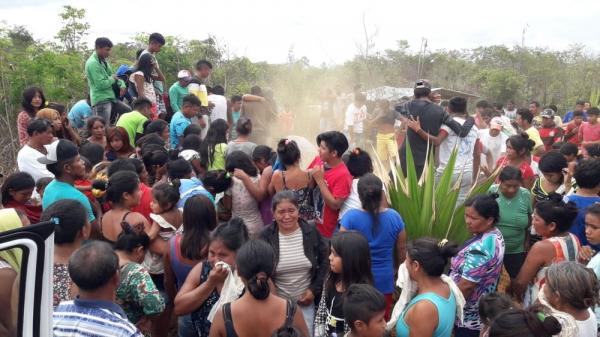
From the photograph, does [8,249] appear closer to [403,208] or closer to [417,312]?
[417,312]

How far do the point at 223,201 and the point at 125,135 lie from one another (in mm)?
2248

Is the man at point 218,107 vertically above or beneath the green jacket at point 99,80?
beneath

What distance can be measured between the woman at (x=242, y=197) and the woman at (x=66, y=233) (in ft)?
5.96

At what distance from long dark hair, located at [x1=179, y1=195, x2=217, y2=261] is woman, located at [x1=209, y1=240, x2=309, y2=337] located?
888 millimetres

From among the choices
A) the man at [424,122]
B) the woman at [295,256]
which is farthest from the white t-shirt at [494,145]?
the woman at [295,256]

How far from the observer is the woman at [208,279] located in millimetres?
3570

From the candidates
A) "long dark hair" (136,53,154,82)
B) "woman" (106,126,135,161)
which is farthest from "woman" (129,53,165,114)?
"woman" (106,126,135,161)

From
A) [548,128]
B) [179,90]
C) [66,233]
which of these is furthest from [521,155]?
[179,90]

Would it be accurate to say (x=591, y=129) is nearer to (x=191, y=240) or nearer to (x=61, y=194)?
(x=191, y=240)

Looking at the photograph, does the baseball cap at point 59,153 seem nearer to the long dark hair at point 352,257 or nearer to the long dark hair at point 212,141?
the long dark hair at point 212,141

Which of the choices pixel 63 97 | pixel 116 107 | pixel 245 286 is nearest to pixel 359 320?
pixel 245 286

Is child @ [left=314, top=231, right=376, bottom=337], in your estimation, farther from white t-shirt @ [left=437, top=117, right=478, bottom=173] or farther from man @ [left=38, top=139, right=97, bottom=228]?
white t-shirt @ [left=437, top=117, right=478, bottom=173]

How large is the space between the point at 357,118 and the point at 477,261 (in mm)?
9274

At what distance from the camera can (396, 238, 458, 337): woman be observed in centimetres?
319
